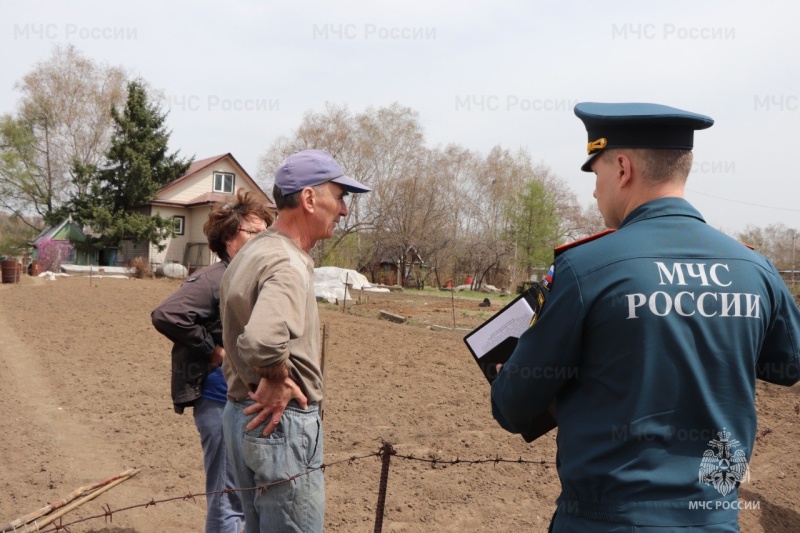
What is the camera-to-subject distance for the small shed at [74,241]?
3672cm

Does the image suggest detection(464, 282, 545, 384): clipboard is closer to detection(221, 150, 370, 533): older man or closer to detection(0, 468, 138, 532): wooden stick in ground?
detection(221, 150, 370, 533): older man

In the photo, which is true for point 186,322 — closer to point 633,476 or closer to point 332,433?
point 633,476

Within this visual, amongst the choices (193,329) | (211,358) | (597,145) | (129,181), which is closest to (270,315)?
(597,145)

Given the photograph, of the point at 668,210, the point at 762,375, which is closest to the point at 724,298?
the point at 668,210

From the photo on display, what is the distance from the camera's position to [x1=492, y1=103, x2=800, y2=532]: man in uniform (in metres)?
1.54

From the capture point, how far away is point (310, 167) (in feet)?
7.92

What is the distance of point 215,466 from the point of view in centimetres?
335

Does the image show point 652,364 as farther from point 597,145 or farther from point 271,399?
point 271,399

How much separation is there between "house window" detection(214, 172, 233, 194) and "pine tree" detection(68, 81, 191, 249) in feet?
12.9

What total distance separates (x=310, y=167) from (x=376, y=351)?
949cm

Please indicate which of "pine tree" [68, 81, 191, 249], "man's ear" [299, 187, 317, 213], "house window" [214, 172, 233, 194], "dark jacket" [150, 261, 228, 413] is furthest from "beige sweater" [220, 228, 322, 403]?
"house window" [214, 172, 233, 194]

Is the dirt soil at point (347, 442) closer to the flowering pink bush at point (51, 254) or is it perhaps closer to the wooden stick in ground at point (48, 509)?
the wooden stick in ground at point (48, 509)

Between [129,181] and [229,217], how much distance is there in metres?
35.8

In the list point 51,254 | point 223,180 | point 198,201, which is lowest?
point 51,254
